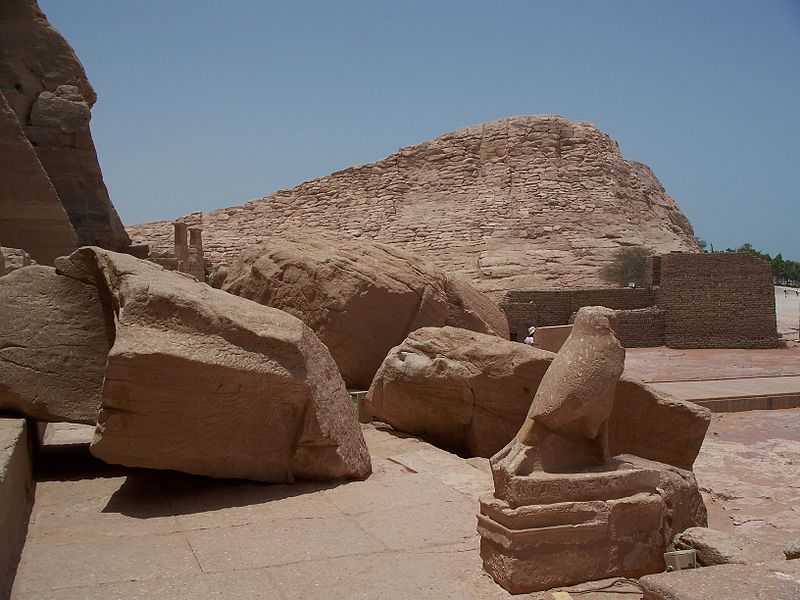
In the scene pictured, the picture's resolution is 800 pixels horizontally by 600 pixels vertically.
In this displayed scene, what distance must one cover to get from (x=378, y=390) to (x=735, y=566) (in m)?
3.67

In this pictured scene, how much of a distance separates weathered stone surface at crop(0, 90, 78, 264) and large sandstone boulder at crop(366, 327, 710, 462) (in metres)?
6.98

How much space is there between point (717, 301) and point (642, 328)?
212cm

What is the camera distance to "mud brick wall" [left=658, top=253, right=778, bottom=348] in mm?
22594

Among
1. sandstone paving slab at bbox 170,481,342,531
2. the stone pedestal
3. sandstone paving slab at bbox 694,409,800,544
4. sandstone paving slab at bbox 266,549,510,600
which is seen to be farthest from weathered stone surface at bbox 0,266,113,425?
sandstone paving slab at bbox 694,409,800,544

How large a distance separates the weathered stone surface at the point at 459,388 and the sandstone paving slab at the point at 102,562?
2626mm

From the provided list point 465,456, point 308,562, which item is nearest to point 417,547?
point 308,562

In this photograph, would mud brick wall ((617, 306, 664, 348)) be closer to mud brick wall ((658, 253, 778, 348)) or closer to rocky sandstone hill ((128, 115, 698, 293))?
mud brick wall ((658, 253, 778, 348))

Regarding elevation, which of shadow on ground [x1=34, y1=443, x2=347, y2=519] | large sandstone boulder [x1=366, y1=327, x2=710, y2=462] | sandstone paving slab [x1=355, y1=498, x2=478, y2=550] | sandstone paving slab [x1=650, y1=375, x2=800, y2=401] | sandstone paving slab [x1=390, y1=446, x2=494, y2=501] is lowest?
sandstone paving slab [x1=650, y1=375, x2=800, y2=401]

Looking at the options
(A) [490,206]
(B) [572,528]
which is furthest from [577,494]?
(A) [490,206]

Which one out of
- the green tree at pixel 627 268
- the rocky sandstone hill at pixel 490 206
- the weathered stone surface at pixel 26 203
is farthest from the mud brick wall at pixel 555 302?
the weathered stone surface at pixel 26 203

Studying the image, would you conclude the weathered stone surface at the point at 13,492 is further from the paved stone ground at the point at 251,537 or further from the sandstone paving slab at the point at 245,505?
the sandstone paving slab at the point at 245,505

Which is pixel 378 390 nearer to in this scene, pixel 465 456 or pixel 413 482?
pixel 465 456

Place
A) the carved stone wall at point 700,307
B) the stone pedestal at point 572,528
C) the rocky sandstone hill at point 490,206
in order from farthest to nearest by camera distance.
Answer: the rocky sandstone hill at point 490,206 → the carved stone wall at point 700,307 → the stone pedestal at point 572,528

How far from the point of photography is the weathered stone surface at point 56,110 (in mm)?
14797
